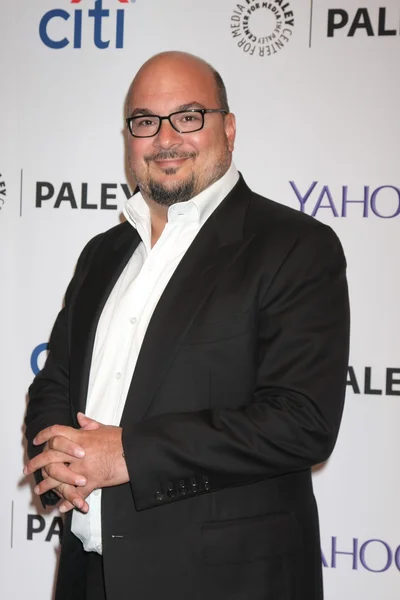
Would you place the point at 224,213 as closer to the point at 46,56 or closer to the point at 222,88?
the point at 222,88

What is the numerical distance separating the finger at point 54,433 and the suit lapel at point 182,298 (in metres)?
0.13

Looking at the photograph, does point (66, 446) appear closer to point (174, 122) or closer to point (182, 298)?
point (182, 298)

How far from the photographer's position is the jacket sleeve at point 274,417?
65.5 inches

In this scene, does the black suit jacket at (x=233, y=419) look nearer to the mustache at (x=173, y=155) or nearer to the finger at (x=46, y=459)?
the finger at (x=46, y=459)

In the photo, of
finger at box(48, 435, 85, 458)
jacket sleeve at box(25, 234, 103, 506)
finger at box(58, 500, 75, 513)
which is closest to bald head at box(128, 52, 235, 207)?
jacket sleeve at box(25, 234, 103, 506)

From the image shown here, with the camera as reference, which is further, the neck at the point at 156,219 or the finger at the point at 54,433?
the neck at the point at 156,219

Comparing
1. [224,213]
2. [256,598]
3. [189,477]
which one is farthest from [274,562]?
[224,213]

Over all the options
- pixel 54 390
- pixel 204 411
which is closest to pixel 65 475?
pixel 204 411

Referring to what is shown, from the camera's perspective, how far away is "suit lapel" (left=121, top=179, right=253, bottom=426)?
1792 millimetres

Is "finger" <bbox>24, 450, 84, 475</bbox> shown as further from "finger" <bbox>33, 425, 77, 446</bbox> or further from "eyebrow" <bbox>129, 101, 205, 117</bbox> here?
"eyebrow" <bbox>129, 101, 205, 117</bbox>

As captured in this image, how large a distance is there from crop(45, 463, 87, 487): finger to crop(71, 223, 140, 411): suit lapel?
254 mm

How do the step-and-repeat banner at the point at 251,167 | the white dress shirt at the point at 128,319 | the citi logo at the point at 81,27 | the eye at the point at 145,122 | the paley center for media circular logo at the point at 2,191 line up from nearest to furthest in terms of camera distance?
→ 1. the white dress shirt at the point at 128,319
2. the eye at the point at 145,122
3. the step-and-repeat banner at the point at 251,167
4. the citi logo at the point at 81,27
5. the paley center for media circular logo at the point at 2,191

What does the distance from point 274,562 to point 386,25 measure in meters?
1.98

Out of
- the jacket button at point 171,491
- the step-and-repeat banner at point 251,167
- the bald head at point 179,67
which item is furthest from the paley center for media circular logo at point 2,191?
the jacket button at point 171,491
